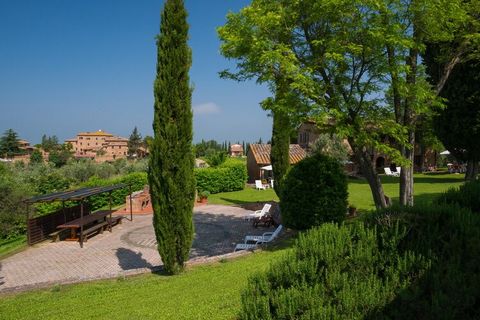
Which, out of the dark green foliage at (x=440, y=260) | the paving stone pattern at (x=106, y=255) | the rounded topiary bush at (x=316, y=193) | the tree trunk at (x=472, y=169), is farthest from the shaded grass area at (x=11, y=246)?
the tree trunk at (x=472, y=169)

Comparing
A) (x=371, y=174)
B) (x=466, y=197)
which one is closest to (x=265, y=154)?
(x=371, y=174)

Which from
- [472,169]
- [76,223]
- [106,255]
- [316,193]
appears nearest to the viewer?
[316,193]

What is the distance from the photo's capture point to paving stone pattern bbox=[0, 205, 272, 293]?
1123 centimetres

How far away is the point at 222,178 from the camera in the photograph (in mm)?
32469

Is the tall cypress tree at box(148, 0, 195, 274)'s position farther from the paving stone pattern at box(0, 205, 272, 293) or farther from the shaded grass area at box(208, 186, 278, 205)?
the shaded grass area at box(208, 186, 278, 205)

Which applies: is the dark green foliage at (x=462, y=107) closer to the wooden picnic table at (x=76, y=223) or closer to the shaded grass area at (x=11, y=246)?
the wooden picnic table at (x=76, y=223)

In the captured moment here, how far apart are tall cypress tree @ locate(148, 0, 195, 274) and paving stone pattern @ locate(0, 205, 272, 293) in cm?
163

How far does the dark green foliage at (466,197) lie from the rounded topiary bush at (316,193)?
233 inches

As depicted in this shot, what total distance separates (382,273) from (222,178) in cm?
2868

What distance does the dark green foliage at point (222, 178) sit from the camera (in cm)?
3104

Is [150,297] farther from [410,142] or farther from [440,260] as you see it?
[410,142]

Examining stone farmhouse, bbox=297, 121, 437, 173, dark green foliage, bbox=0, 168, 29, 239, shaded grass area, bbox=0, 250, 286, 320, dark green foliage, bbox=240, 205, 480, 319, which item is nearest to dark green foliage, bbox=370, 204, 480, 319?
dark green foliage, bbox=240, 205, 480, 319

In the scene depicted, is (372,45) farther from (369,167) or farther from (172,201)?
(172,201)

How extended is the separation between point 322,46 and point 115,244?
11.7 metres
